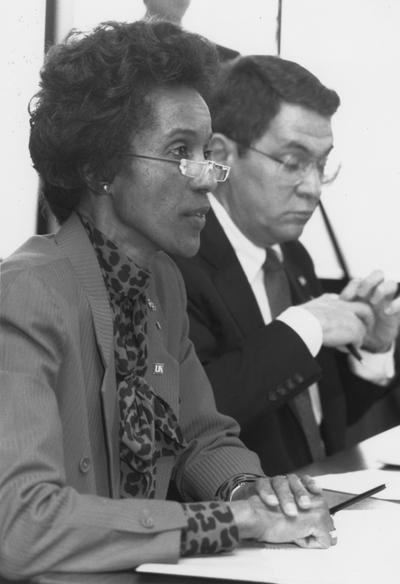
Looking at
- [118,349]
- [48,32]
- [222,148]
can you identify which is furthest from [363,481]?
[48,32]

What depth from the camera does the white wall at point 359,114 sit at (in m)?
3.43

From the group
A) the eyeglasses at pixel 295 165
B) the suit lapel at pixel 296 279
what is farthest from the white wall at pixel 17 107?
the suit lapel at pixel 296 279

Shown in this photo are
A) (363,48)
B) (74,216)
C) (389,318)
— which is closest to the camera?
(74,216)

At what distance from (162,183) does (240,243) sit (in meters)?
1.05

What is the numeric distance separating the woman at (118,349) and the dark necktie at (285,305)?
730 mm

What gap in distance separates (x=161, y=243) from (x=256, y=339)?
70 centimetres

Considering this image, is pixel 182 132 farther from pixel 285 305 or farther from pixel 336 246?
pixel 336 246

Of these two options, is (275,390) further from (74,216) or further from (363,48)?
(363,48)

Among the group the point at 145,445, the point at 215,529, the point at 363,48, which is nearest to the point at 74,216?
the point at 145,445

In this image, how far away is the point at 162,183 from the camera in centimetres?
170

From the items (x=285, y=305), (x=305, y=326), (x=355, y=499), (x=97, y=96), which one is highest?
(x=97, y=96)

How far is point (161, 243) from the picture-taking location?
1706mm

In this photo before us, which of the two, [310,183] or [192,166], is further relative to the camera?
[310,183]

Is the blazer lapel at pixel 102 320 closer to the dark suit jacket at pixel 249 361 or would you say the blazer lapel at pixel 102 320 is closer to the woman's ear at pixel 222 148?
the dark suit jacket at pixel 249 361
